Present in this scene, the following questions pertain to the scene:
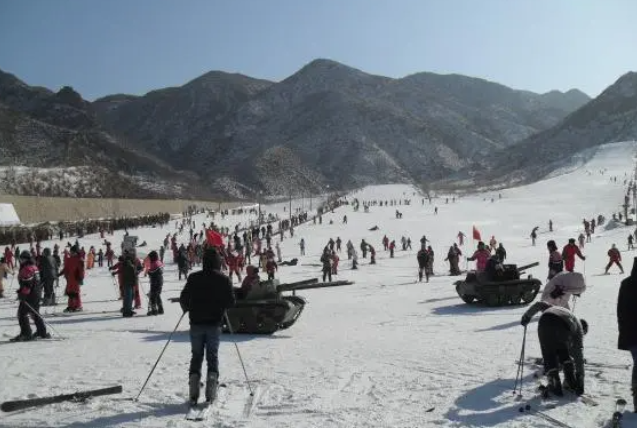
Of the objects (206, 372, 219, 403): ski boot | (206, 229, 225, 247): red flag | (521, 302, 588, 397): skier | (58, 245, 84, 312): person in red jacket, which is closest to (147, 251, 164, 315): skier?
(58, 245, 84, 312): person in red jacket

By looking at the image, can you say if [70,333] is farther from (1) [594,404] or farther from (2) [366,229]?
(2) [366,229]

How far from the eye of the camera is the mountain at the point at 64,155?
94.2 meters

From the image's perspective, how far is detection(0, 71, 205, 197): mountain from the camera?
9419 centimetres

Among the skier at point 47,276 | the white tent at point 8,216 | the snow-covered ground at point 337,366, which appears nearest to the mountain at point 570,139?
the white tent at point 8,216

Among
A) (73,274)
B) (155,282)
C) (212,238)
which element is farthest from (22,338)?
(212,238)

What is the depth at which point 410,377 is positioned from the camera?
6.63 m

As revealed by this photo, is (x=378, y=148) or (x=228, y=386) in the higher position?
A: (x=378, y=148)

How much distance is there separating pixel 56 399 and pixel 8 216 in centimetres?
5414

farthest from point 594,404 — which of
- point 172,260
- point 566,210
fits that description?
point 566,210

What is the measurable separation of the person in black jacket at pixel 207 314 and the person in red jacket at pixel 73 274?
26.9 feet

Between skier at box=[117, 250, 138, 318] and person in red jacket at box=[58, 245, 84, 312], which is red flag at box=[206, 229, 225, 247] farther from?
skier at box=[117, 250, 138, 318]

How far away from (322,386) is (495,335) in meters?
4.04

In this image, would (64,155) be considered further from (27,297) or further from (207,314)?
(207,314)

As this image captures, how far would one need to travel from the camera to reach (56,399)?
5.81 m
